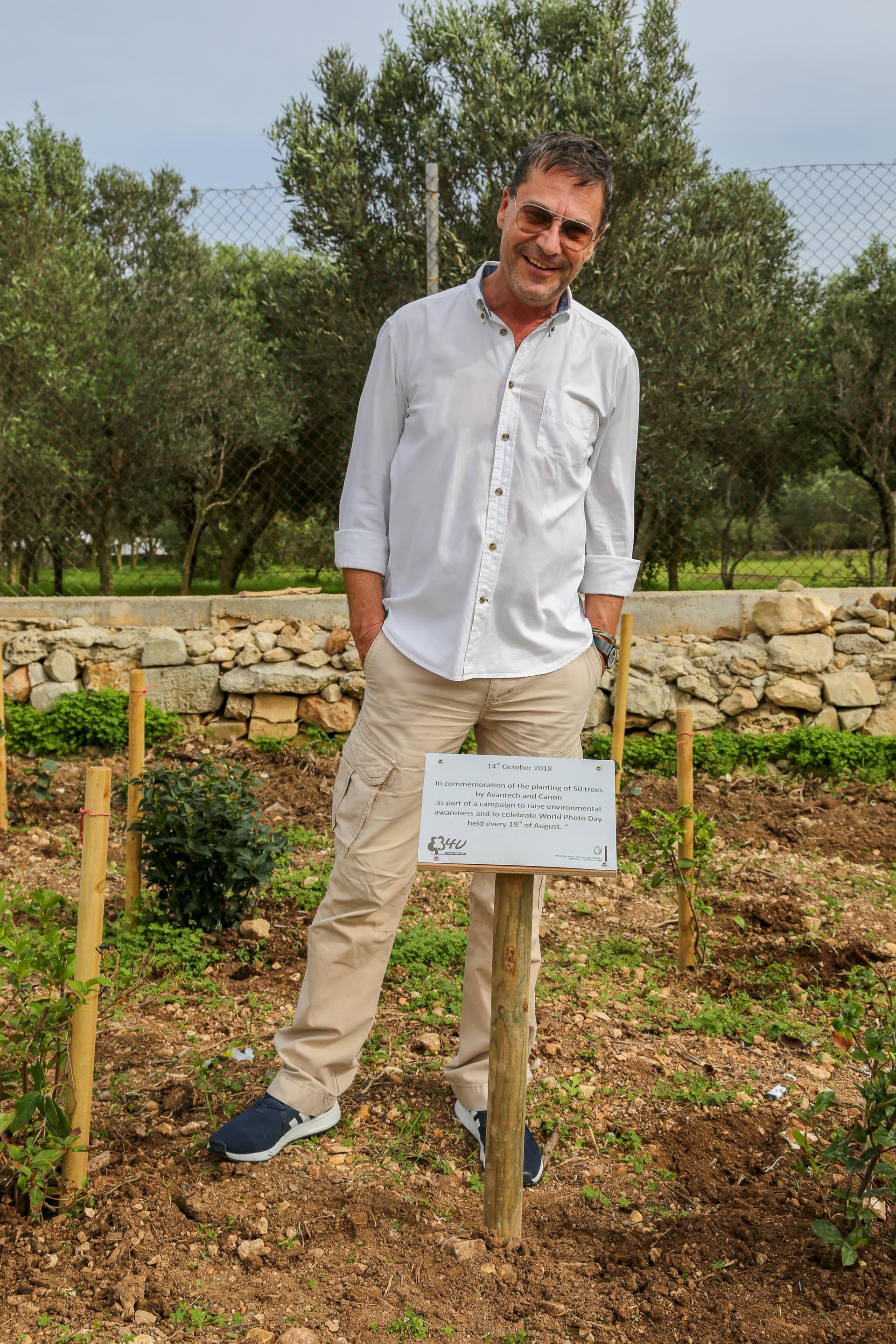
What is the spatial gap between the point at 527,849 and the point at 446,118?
6.97 m

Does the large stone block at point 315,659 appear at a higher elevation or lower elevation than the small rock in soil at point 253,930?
higher

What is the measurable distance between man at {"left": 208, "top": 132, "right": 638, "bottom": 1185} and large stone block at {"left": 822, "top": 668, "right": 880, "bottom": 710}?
447cm

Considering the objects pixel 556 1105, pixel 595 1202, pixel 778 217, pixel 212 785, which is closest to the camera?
pixel 595 1202

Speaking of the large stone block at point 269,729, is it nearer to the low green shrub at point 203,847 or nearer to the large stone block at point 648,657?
the large stone block at point 648,657

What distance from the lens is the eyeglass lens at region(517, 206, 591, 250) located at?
221cm

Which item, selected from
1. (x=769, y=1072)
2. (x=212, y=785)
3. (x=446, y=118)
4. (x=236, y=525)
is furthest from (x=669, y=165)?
(x=769, y=1072)

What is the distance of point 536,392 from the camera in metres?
2.31

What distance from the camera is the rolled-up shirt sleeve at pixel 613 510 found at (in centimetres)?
250

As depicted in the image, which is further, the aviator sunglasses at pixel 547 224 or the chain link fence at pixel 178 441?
the chain link fence at pixel 178 441

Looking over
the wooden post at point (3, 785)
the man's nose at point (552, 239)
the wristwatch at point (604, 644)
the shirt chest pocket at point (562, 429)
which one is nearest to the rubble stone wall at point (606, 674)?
the wooden post at point (3, 785)

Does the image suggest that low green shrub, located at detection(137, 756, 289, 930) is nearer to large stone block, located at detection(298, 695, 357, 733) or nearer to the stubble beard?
the stubble beard

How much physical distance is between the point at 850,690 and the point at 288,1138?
5.09 meters

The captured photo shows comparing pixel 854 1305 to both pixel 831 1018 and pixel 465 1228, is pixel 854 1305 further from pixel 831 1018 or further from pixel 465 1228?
pixel 831 1018

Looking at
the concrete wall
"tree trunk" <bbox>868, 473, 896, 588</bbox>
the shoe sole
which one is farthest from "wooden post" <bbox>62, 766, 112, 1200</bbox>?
"tree trunk" <bbox>868, 473, 896, 588</bbox>
